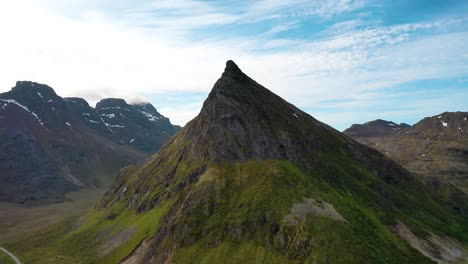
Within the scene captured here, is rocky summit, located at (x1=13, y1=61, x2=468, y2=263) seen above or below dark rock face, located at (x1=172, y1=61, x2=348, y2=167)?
below

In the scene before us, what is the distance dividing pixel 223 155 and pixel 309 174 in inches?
1363

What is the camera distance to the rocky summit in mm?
112375

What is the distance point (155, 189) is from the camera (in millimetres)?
189875

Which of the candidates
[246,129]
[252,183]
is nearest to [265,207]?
[252,183]

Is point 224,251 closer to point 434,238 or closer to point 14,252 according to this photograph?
point 434,238

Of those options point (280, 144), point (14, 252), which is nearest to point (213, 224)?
point (280, 144)

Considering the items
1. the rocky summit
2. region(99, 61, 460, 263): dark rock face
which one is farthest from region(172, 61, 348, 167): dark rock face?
the rocky summit

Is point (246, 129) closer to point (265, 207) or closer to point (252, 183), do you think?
point (252, 183)

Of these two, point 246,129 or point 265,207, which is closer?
point 265,207

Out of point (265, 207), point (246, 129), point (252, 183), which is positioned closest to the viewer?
point (265, 207)

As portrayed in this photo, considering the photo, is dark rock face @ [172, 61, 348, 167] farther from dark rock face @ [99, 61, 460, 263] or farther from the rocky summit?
the rocky summit

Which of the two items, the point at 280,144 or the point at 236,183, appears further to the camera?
the point at 280,144

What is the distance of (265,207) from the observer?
125 meters

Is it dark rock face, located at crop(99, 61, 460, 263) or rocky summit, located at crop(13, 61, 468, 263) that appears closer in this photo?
rocky summit, located at crop(13, 61, 468, 263)
